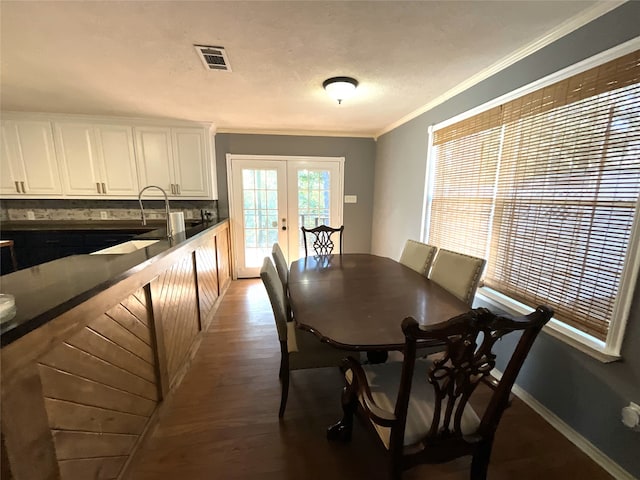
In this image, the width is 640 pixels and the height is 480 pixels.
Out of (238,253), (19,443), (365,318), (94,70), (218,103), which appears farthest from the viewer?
(238,253)

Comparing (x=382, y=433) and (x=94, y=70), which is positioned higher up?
(x=94, y=70)

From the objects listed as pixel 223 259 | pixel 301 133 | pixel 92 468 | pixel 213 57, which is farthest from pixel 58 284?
pixel 301 133

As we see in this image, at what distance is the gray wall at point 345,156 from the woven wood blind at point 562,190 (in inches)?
82.4

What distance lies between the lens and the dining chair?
30.6 inches

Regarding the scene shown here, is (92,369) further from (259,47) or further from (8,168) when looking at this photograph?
(8,168)

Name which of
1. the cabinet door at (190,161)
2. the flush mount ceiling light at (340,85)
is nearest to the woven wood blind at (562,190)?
the flush mount ceiling light at (340,85)

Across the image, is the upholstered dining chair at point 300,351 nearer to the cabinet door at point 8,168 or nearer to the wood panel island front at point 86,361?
the wood panel island front at point 86,361

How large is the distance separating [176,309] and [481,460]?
1.93 metres

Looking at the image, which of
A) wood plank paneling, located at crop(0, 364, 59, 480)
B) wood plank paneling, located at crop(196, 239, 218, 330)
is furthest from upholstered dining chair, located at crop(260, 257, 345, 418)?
wood plank paneling, located at crop(196, 239, 218, 330)

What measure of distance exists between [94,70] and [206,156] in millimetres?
1598

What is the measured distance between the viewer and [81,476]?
0.96m

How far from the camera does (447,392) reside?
908 millimetres

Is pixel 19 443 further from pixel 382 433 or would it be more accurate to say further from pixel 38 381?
pixel 382 433

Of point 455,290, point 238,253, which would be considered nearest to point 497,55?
point 455,290
